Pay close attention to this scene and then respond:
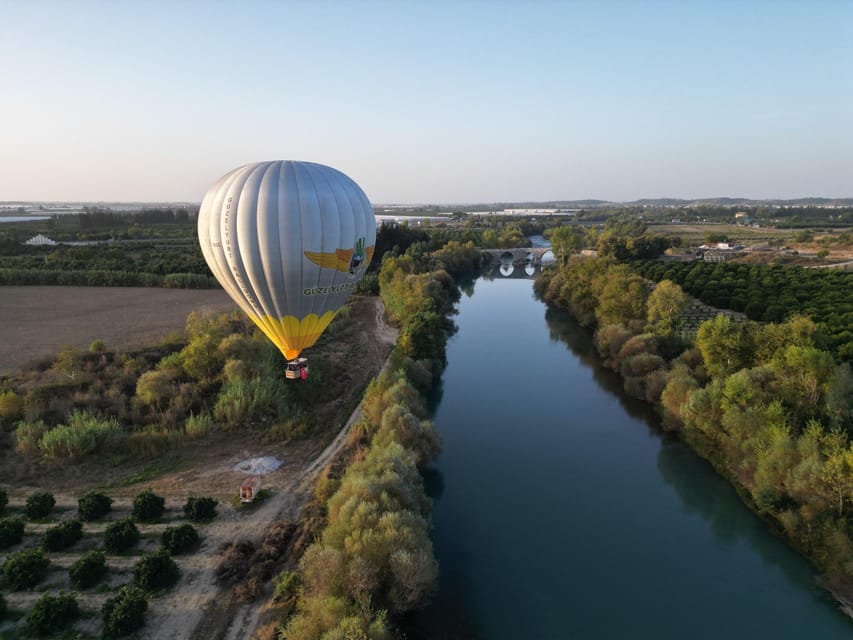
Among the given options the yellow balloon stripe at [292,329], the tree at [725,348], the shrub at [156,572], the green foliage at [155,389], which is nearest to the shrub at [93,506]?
the shrub at [156,572]

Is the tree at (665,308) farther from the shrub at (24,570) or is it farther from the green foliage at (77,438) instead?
the shrub at (24,570)

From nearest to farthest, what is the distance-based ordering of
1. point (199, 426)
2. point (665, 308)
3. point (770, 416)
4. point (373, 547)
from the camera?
point (373, 547) < point (770, 416) < point (199, 426) < point (665, 308)

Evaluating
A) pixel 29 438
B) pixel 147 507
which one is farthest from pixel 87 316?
pixel 147 507

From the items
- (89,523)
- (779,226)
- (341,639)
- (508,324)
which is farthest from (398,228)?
(779,226)

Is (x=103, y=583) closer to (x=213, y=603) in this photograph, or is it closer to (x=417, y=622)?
(x=213, y=603)

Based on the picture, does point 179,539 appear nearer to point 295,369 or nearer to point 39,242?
point 295,369

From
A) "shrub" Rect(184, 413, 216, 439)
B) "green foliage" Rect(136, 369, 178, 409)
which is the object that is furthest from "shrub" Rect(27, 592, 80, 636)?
"green foliage" Rect(136, 369, 178, 409)

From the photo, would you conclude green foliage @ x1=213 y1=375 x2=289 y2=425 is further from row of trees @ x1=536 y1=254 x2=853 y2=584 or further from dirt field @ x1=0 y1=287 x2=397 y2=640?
Answer: row of trees @ x1=536 y1=254 x2=853 y2=584
